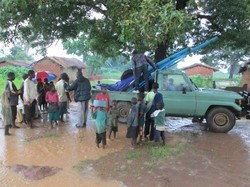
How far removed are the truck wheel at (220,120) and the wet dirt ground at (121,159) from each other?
0.88 feet

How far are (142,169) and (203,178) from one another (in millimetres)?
1180

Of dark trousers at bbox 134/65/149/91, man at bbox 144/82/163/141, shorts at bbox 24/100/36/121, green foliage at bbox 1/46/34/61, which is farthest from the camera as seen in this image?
green foliage at bbox 1/46/34/61

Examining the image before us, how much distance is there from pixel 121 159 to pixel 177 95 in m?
3.82

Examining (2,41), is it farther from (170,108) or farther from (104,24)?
(170,108)

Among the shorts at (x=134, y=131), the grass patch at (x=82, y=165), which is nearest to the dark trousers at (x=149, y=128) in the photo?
the shorts at (x=134, y=131)

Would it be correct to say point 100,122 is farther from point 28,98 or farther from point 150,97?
point 28,98

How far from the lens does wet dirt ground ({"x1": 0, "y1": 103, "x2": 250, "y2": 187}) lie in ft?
19.2

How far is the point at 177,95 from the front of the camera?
1006cm

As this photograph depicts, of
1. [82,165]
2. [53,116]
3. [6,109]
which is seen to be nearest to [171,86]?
[53,116]

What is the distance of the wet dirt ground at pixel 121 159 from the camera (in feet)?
19.2

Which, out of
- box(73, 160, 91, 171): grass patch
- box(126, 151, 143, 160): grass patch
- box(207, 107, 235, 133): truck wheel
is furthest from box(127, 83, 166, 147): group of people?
box(207, 107, 235, 133): truck wheel

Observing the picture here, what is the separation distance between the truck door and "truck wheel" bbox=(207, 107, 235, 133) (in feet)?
2.00

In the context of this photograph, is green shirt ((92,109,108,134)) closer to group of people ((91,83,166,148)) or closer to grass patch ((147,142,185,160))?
group of people ((91,83,166,148))

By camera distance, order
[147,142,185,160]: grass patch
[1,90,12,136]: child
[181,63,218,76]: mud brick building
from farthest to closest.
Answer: [181,63,218,76]: mud brick building, [1,90,12,136]: child, [147,142,185,160]: grass patch
